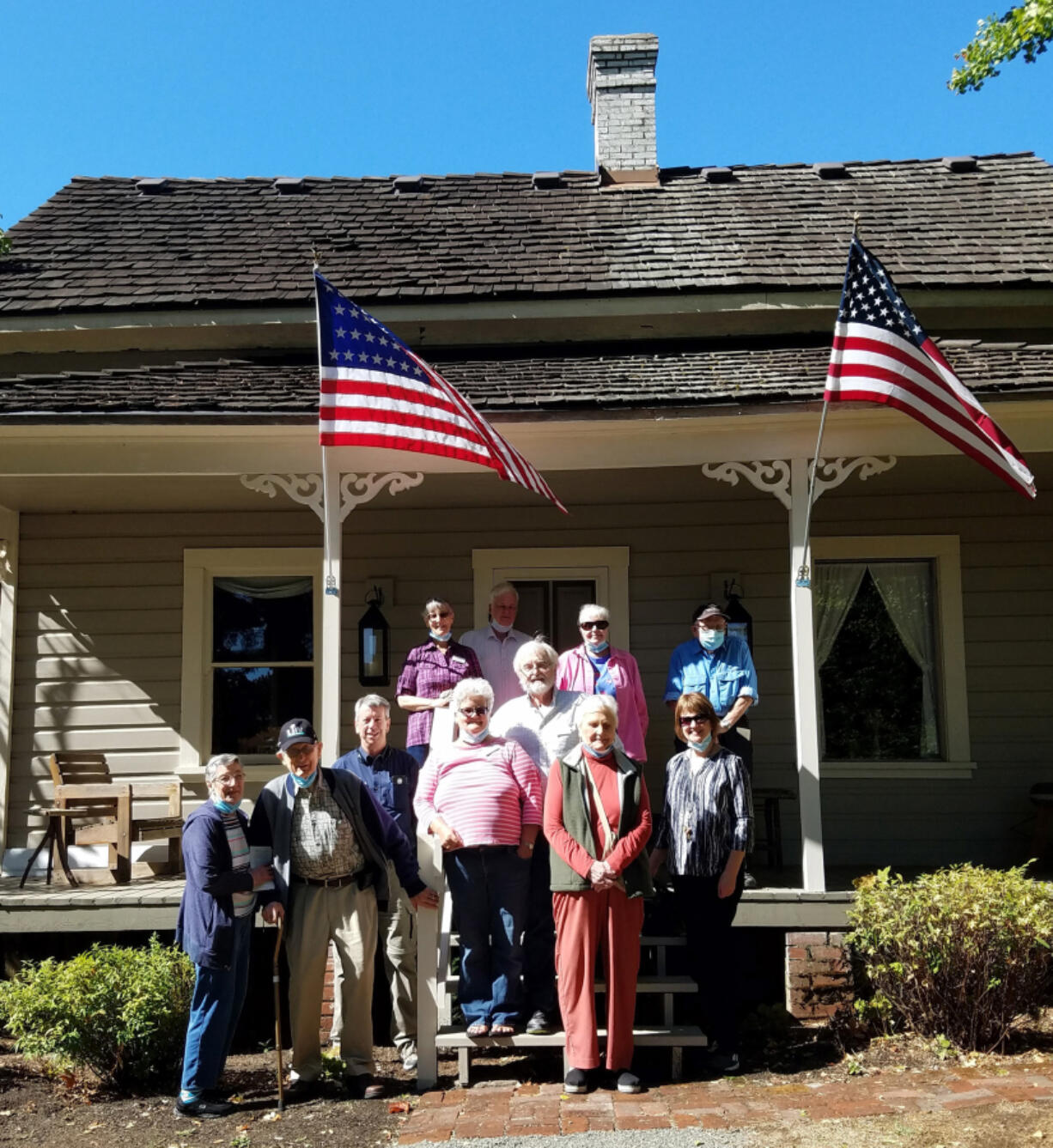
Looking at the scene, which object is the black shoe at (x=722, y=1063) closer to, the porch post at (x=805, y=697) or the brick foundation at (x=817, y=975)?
the brick foundation at (x=817, y=975)

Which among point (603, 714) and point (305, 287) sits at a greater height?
point (305, 287)

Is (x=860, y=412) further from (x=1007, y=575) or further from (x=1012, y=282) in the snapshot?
(x=1012, y=282)

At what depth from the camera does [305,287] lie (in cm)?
Answer: 985

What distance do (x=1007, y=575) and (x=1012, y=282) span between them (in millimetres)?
2463

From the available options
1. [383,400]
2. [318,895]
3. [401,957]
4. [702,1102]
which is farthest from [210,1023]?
[383,400]

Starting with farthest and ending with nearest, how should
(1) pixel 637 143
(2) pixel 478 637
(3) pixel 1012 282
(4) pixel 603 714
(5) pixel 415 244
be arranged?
(1) pixel 637 143 < (5) pixel 415 244 < (3) pixel 1012 282 < (2) pixel 478 637 < (4) pixel 603 714

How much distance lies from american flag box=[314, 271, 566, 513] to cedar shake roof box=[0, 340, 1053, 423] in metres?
0.77

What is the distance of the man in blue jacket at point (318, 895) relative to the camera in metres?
5.48

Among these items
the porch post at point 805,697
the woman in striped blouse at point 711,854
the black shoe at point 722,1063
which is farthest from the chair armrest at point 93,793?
the porch post at point 805,697

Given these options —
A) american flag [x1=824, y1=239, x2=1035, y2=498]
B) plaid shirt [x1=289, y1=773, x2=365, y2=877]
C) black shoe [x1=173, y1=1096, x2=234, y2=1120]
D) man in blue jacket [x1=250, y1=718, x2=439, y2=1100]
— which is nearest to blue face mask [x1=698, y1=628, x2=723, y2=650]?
american flag [x1=824, y1=239, x2=1035, y2=498]

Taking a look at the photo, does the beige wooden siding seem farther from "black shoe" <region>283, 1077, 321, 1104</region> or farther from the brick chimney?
the brick chimney

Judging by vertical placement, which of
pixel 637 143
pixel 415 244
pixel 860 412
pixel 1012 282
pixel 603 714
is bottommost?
pixel 603 714

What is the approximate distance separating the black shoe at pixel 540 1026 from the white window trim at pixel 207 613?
159 inches

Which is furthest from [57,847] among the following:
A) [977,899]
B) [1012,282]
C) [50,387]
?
[1012,282]
